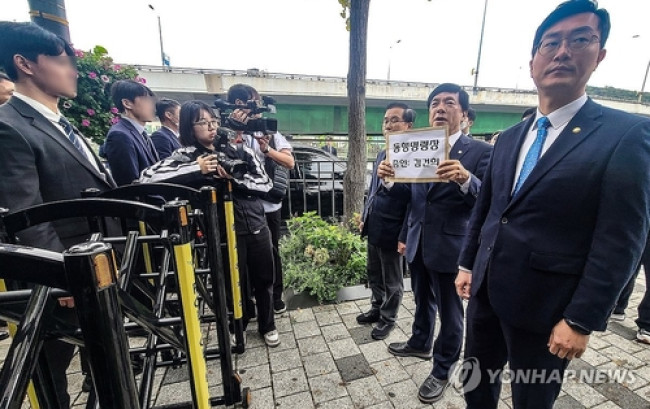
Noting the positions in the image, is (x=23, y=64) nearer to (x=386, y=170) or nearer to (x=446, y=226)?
(x=386, y=170)

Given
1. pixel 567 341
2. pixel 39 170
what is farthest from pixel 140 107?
pixel 567 341

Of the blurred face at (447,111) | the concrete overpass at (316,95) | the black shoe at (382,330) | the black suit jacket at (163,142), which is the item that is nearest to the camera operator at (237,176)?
the black shoe at (382,330)

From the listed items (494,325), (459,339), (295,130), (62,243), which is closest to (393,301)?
(459,339)

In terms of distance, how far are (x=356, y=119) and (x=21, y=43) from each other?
372 cm

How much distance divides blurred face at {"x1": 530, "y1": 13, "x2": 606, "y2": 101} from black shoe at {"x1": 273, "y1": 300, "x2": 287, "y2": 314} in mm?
2900

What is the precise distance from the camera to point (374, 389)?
2.12 meters

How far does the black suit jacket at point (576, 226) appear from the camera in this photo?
3.57 feet

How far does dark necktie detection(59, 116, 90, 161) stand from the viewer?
1.78 metres

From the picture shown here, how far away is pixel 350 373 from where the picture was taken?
228 centimetres

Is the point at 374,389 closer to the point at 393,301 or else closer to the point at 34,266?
the point at 393,301

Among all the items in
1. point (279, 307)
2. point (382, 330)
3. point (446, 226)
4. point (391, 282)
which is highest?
point (446, 226)

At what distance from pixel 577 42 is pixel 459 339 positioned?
6.11 ft

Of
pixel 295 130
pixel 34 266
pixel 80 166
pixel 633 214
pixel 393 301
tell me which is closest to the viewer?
pixel 34 266

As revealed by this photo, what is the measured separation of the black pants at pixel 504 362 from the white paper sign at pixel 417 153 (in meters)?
0.81
